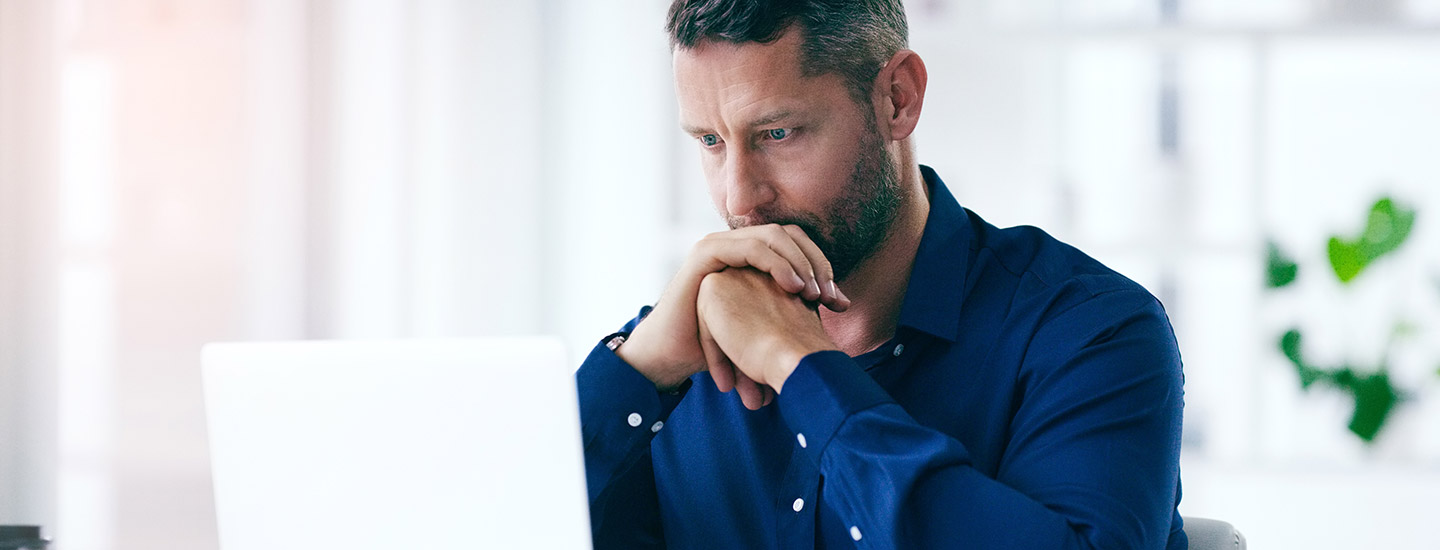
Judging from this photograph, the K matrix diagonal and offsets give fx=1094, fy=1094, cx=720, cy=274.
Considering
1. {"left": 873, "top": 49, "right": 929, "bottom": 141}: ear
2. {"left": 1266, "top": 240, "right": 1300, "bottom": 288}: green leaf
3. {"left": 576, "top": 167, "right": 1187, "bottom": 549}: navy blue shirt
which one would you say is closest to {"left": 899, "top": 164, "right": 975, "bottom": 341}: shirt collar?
{"left": 576, "top": 167, "right": 1187, "bottom": 549}: navy blue shirt

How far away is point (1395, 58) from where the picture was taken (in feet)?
8.76

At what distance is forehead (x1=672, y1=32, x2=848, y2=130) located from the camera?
3.64 ft

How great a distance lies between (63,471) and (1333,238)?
2.82 m

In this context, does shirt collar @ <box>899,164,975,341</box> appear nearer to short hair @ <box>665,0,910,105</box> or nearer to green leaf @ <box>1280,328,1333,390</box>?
short hair @ <box>665,0,910,105</box>

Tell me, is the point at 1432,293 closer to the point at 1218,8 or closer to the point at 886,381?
the point at 1218,8

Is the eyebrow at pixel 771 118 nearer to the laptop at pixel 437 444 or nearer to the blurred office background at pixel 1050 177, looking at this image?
the laptop at pixel 437 444

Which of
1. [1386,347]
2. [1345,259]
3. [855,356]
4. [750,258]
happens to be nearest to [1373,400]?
[1386,347]

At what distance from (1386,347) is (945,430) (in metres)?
2.04

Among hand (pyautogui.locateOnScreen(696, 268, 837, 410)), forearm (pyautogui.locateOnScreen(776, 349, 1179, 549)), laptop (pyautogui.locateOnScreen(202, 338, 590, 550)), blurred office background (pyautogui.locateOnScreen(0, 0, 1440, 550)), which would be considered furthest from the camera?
blurred office background (pyautogui.locateOnScreen(0, 0, 1440, 550))

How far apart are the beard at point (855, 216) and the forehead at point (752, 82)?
82 millimetres

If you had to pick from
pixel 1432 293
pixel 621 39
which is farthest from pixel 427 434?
pixel 1432 293

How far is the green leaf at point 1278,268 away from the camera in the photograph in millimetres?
2609

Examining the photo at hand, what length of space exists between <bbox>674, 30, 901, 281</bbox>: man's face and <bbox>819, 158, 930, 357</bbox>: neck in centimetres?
7

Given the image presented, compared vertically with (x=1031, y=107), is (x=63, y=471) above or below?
below
